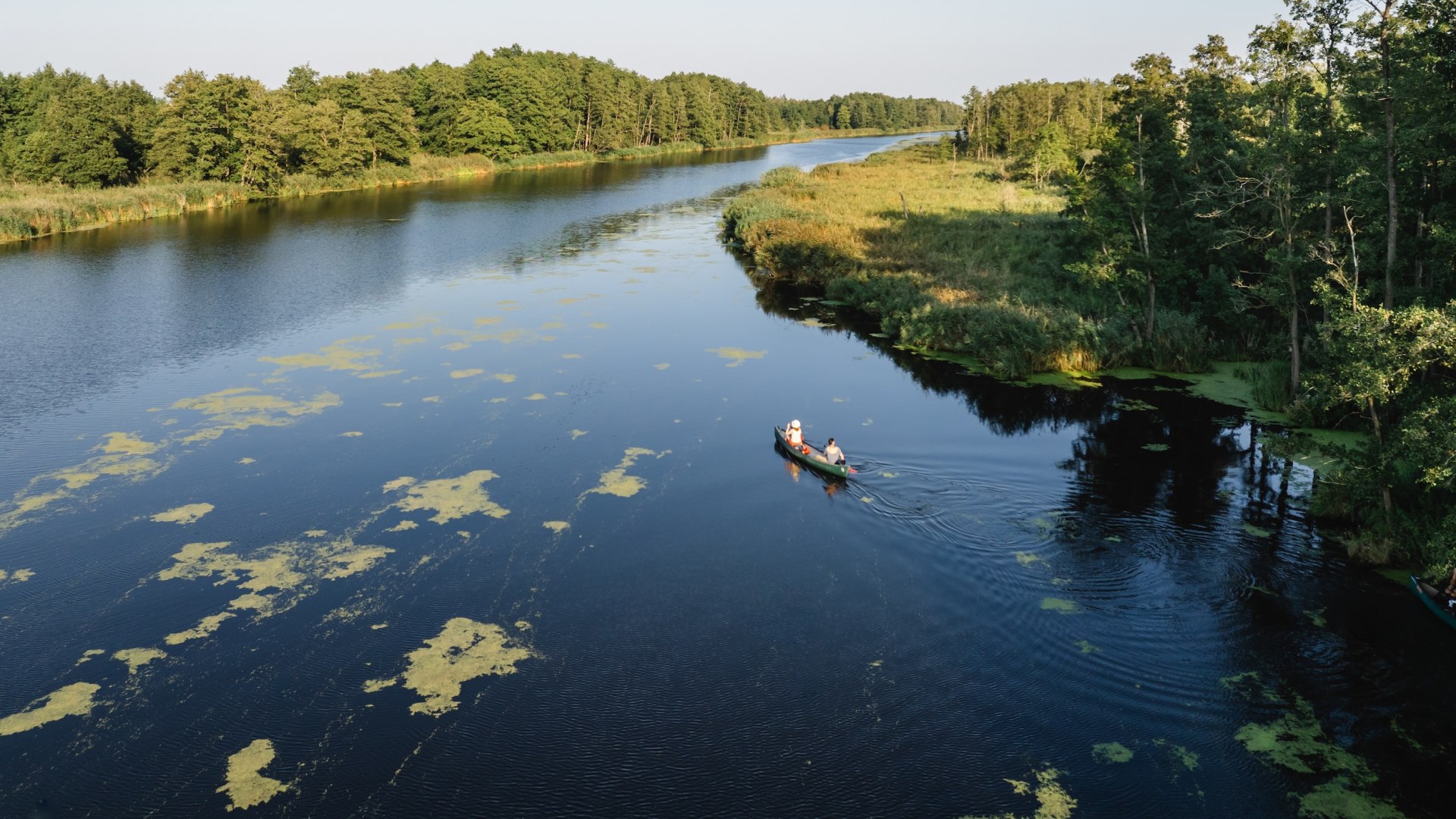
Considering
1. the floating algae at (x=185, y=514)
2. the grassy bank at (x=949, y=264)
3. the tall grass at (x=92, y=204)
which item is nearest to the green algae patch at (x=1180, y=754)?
the floating algae at (x=185, y=514)

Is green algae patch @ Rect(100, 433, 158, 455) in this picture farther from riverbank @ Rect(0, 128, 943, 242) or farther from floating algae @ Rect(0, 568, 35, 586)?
riverbank @ Rect(0, 128, 943, 242)

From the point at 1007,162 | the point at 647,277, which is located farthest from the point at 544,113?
the point at 647,277

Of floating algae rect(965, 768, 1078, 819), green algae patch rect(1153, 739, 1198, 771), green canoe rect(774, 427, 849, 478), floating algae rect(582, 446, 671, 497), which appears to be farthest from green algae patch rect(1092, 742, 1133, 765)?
floating algae rect(582, 446, 671, 497)

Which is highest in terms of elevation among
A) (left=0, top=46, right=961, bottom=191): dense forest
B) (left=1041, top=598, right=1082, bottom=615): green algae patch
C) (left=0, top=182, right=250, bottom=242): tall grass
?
(left=0, top=46, right=961, bottom=191): dense forest

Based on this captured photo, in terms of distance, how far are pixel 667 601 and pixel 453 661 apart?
11.1 feet

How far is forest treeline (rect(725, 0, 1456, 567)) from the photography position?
15.6 m

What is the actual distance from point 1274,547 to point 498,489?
Result: 14.8 metres

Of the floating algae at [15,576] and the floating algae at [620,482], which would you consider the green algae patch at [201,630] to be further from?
the floating algae at [620,482]

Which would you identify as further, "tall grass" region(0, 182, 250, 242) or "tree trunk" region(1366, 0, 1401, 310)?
"tall grass" region(0, 182, 250, 242)

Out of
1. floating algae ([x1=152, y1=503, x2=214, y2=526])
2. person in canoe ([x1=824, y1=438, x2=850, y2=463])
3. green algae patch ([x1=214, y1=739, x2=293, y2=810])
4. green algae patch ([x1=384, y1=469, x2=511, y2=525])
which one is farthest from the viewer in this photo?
person in canoe ([x1=824, y1=438, x2=850, y2=463])

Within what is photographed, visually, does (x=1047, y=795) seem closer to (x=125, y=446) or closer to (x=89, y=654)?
(x=89, y=654)

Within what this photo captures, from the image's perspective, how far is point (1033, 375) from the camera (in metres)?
27.5

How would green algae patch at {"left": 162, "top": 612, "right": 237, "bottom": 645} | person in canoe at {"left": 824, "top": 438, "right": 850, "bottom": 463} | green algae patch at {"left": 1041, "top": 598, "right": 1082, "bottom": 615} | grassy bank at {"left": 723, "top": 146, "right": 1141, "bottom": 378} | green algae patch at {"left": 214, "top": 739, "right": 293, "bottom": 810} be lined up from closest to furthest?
green algae patch at {"left": 214, "top": 739, "right": 293, "bottom": 810} → green algae patch at {"left": 162, "top": 612, "right": 237, "bottom": 645} → green algae patch at {"left": 1041, "top": 598, "right": 1082, "bottom": 615} → person in canoe at {"left": 824, "top": 438, "right": 850, "bottom": 463} → grassy bank at {"left": 723, "top": 146, "right": 1141, "bottom": 378}

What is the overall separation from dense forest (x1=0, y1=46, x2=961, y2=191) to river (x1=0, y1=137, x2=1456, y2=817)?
48394 mm
